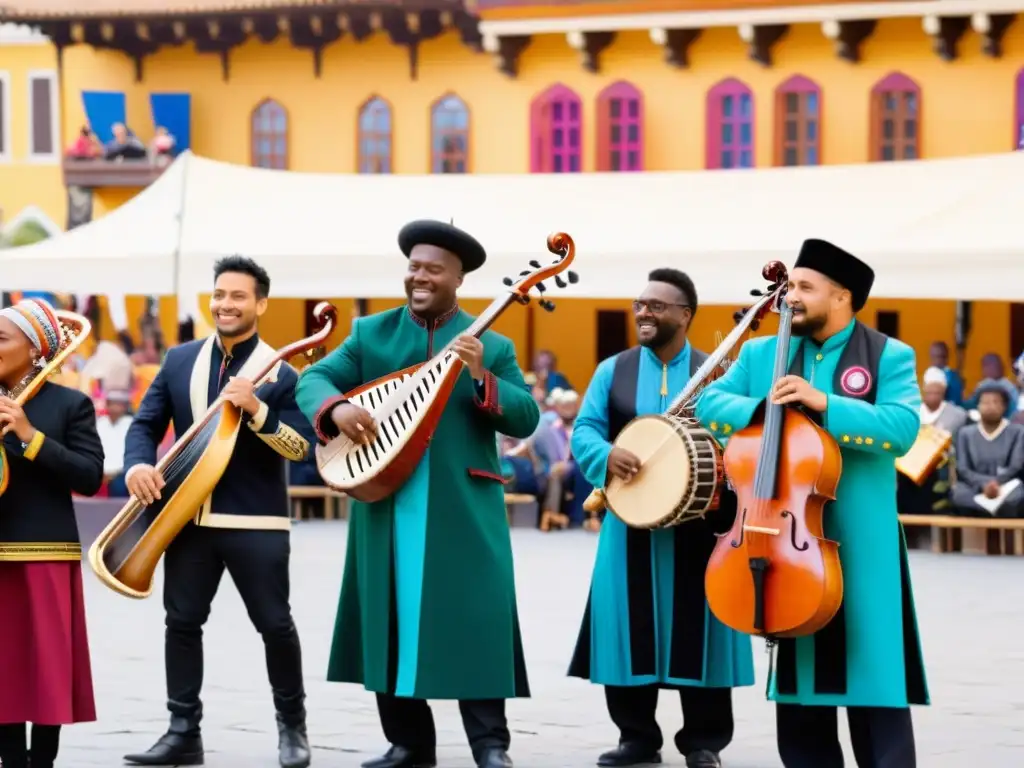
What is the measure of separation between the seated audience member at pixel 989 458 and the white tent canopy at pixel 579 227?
1.01m

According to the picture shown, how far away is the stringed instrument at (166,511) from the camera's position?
778 cm

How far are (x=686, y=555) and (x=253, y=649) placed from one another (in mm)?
3517

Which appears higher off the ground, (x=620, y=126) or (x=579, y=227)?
(x=620, y=126)

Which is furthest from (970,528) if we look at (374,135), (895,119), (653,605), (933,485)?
(374,135)

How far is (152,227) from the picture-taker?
22.3 meters

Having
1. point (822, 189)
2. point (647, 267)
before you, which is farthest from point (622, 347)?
point (647, 267)

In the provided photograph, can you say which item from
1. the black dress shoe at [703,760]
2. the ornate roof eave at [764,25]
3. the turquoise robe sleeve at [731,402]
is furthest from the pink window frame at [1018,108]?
the turquoise robe sleeve at [731,402]

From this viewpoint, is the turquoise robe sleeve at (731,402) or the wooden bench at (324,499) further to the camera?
the wooden bench at (324,499)

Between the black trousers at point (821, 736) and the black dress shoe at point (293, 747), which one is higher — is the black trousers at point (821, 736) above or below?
above

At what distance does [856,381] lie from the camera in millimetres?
6953

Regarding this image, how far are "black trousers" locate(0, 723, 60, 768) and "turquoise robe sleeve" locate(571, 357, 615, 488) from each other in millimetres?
2072

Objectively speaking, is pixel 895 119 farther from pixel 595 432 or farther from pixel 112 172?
pixel 595 432

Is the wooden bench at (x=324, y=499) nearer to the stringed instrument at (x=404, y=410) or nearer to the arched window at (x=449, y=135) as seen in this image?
the arched window at (x=449, y=135)

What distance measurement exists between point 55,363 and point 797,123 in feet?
75.6
